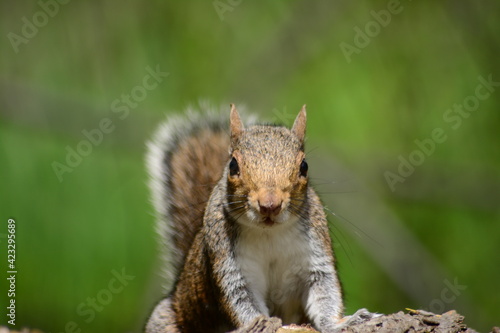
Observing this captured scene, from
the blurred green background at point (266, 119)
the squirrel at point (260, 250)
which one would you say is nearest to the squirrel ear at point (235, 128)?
the squirrel at point (260, 250)

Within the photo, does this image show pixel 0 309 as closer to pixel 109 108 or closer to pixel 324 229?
pixel 109 108

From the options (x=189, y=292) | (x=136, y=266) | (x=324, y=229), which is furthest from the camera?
(x=136, y=266)

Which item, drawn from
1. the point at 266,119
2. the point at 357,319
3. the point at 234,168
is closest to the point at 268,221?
the point at 234,168

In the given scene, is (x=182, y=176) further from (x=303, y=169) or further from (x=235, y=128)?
(x=303, y=169)

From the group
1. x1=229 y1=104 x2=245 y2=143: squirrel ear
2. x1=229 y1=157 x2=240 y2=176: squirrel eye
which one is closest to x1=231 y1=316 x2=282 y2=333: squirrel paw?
x1=229 y1=157 x2=240 y2=176: squirrel eye

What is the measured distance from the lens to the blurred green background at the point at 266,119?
3.96 metres

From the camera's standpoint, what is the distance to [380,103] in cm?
428

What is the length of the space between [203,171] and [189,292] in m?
0.59

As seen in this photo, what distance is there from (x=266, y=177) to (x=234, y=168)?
15 centimetres

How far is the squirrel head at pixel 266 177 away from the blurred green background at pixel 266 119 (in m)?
1.66

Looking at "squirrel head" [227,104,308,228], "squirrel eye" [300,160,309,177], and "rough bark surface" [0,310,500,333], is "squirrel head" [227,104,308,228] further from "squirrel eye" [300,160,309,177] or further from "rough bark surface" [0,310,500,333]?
"rough bark surface" [0,310,500,333]

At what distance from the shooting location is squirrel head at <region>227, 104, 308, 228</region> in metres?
2.17

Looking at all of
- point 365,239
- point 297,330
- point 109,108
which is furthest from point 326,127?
point 297,330

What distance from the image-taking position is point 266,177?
7.30ft
